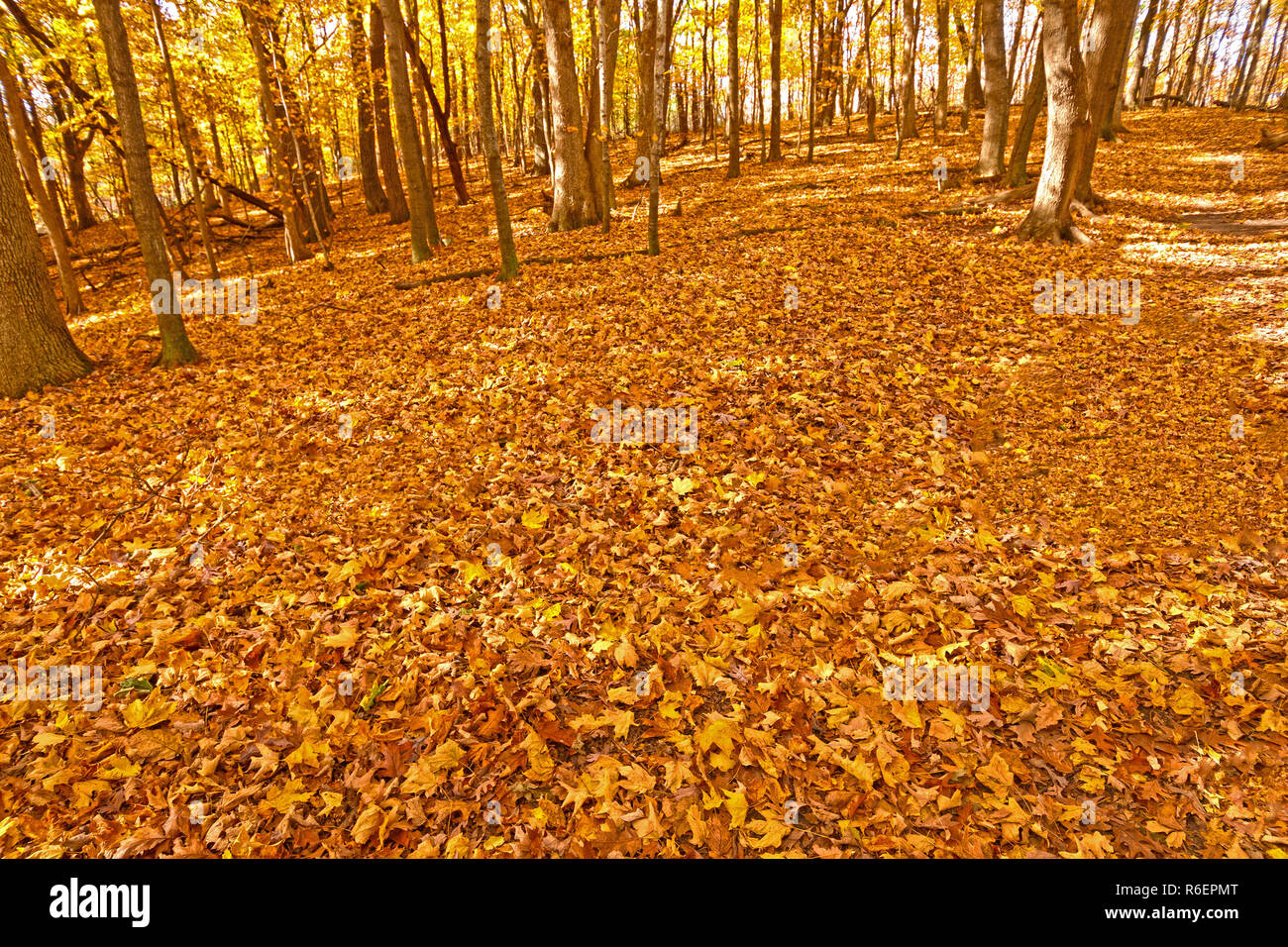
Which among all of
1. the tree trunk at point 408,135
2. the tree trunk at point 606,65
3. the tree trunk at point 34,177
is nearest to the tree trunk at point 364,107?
the tree trunk at point 408,135

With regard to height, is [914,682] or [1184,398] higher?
[1184,398]

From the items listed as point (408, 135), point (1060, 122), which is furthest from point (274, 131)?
point (1060, 122)

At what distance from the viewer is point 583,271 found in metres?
11.1

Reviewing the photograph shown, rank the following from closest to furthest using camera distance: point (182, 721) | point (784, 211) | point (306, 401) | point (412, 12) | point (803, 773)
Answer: point (803, 773), point (182, 721), point (306, 401), point (784, 211), point (412, 12)

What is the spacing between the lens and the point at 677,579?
481 centimetres

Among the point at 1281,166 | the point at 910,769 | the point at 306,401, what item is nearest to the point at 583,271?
the point at 306,401

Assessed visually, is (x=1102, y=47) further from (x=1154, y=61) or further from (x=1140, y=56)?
(x=1154, y=61)

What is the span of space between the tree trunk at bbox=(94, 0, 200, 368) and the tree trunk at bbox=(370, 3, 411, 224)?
9.17 m

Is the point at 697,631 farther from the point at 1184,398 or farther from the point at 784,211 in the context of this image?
the point at 784,211

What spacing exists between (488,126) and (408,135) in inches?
135

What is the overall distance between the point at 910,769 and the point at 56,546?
6.98m

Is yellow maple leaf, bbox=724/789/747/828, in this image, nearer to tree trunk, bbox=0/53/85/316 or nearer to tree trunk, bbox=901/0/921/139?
tree trunk, bbox=0/53/85/316

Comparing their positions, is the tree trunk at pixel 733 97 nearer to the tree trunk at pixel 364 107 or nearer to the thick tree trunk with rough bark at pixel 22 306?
the tree trunk at pixel 364 107

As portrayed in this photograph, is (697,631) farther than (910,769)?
Yes
